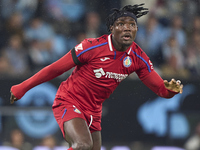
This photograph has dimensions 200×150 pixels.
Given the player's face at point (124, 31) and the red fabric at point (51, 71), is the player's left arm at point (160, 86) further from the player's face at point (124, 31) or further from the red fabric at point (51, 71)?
the red fabric at point (51, 71)

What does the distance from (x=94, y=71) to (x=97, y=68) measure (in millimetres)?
49

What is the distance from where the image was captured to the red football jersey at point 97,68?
4.91 metres

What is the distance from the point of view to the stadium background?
7785mm

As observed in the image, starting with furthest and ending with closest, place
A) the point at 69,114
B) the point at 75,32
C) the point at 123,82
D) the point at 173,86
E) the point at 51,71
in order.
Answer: the point at 75,32
the point at 123,82
the point at 173,86
the point at 51,71
the point at 69,114

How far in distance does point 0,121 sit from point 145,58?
3.50 m

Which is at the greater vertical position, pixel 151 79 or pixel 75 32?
pixel 151 79

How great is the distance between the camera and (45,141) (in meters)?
7.71

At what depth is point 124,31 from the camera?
4.86 m

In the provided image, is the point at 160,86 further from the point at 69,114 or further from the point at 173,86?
the point at 69,114

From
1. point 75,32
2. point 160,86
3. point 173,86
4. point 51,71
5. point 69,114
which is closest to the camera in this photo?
point 69,114

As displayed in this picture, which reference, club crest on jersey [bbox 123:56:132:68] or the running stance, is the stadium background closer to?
the running stance

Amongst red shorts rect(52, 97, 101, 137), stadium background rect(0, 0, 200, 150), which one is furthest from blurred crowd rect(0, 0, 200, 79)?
red shorts rect(52, 97, 101, 137)

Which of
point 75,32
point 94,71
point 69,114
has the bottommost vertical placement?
point 75,32

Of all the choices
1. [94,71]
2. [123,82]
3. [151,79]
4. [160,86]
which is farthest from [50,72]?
[123,82]
